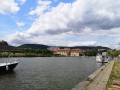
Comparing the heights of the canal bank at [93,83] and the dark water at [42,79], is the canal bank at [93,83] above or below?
above

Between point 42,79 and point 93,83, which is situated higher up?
point 93,83

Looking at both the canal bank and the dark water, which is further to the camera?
the dark water

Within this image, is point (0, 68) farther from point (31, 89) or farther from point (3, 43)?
point (3, 43)

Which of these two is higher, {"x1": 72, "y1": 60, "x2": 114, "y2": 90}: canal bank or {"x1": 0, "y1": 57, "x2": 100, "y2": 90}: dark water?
{"x1": 72, "y1": 60, "x2": 114, "y2": 90}: canal bank

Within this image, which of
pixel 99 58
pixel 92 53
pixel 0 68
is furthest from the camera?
pixel 92 53

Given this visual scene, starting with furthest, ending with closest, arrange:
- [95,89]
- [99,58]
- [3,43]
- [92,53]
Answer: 1. [92,53]
2. [3,43]
3. [99,58]
4. [95,89]

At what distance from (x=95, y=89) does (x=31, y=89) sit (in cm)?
738

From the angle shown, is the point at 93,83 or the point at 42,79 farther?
the point at 42,79

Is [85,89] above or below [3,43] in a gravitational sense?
below

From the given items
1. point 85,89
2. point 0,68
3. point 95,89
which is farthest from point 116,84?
point 0,68

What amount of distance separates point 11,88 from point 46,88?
4.24 meters

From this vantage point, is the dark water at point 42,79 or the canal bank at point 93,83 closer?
the canal bank at point 93,83

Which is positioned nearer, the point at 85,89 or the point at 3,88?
the point at 85,89

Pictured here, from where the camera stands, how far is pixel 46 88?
14.3 metres
